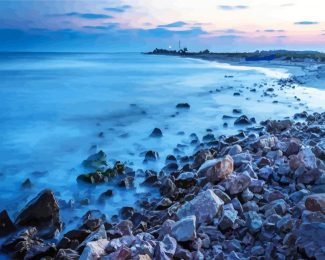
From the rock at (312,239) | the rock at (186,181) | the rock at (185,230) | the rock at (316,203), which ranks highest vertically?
the rock at (316,203)

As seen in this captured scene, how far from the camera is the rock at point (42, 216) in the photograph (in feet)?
15.5

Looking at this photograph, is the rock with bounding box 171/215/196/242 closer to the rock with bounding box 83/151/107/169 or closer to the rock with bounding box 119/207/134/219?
the rock with bounding box 119/207/134/219

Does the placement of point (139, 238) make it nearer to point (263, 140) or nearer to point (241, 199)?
point (241, 199)

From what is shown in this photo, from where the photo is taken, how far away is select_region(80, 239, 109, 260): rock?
3096mm

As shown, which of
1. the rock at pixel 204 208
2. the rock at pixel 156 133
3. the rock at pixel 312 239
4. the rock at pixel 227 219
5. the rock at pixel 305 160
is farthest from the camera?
the rock at pixel 156 133

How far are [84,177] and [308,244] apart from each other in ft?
14.3

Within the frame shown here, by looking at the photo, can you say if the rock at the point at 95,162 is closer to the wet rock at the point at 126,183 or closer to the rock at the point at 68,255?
the wet rock at the point at 126,183

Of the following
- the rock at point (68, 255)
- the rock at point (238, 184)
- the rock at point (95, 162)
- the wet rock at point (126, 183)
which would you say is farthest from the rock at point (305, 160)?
the rock at point (95, 162)

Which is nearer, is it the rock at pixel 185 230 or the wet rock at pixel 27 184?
the rock at pixel 185 230

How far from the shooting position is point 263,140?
642 cm

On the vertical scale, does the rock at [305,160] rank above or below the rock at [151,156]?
above

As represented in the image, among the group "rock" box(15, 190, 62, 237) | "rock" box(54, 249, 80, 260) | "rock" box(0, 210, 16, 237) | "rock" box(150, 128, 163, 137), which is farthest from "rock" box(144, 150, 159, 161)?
"rock" box(54, 249, 80, 260)

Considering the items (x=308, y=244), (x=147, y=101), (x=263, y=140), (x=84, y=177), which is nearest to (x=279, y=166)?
(x=263, y=140)

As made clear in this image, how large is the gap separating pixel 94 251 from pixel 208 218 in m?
1.09
